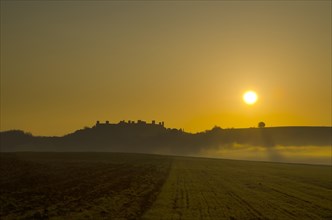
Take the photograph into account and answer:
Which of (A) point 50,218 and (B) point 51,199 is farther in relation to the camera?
(B) point 51,199

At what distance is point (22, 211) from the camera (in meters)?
25.7

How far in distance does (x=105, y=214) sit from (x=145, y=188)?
54.0 ft

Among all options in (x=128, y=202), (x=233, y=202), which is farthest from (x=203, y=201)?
(x=128, y=202)

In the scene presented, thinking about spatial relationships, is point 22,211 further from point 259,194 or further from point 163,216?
point 259,194

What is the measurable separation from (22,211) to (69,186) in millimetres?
15042

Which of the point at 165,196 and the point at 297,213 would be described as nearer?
the point at 297,213

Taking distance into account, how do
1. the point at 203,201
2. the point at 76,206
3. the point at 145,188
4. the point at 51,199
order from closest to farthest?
the point at 76,206
the point at 51,199
the point at 203,201
the point at 145,188

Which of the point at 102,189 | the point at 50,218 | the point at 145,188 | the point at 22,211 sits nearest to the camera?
the point at 50,218

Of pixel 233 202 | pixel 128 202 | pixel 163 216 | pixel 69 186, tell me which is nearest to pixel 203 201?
pixel 233 202

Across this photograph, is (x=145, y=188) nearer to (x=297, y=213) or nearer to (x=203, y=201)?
(x=203, y=201)

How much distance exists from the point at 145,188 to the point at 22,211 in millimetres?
17869

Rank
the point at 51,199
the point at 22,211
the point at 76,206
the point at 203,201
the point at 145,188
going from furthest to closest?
the point at 145,188 < the point at 203,201 < the point at 51,199 < the point at 76,206 < the point at 22,211

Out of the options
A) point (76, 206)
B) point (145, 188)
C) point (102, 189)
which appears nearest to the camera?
point (76, 206)

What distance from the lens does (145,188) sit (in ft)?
140
